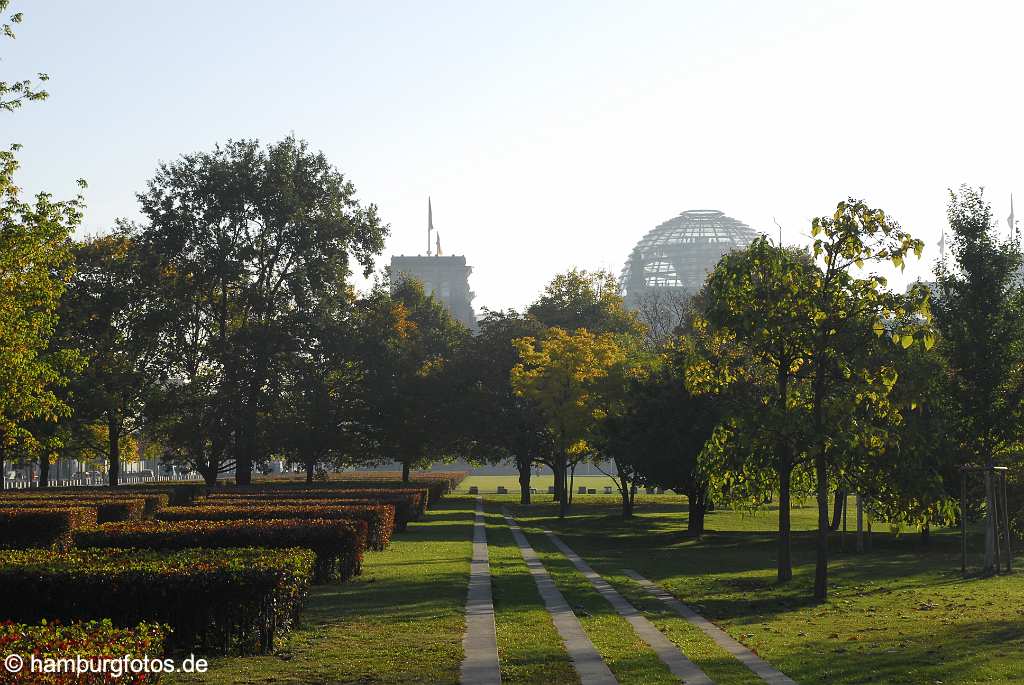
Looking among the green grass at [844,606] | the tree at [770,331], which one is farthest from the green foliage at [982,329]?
the tree at [770,331]

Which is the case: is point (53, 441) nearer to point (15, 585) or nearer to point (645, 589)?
point (645, 589)

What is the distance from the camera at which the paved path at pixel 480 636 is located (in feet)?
43.0

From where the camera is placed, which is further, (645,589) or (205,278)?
(205,278)

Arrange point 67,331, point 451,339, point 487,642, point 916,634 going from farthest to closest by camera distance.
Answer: point 451,339, point 67,331, point 916,634, point 487,642

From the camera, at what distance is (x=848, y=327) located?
74.6ft

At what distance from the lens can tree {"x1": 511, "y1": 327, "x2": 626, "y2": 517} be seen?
55.5 meters

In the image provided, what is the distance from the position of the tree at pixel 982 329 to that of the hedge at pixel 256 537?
1638 cm

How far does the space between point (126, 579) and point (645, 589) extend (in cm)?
1323

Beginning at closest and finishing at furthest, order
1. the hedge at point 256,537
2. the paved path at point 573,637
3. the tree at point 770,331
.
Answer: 1. the paved path at point 573,637
2. the hedge at point 256,537
3. the tree at point 770,331

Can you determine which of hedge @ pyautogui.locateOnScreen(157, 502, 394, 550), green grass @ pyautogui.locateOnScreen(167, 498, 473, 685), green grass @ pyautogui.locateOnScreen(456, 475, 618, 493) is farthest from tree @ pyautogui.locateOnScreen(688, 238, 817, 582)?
green grass @ pyautogui.locateOnScreen(456, 475, 618, 493)

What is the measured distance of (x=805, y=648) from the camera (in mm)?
16172

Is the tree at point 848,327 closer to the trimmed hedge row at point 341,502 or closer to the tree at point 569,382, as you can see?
the trimmed hedge row at point 341,502

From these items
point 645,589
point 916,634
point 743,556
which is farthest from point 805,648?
point 743,556

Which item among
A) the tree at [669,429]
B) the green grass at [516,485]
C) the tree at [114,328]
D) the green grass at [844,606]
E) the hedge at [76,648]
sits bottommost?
the green grass at [516,485]
